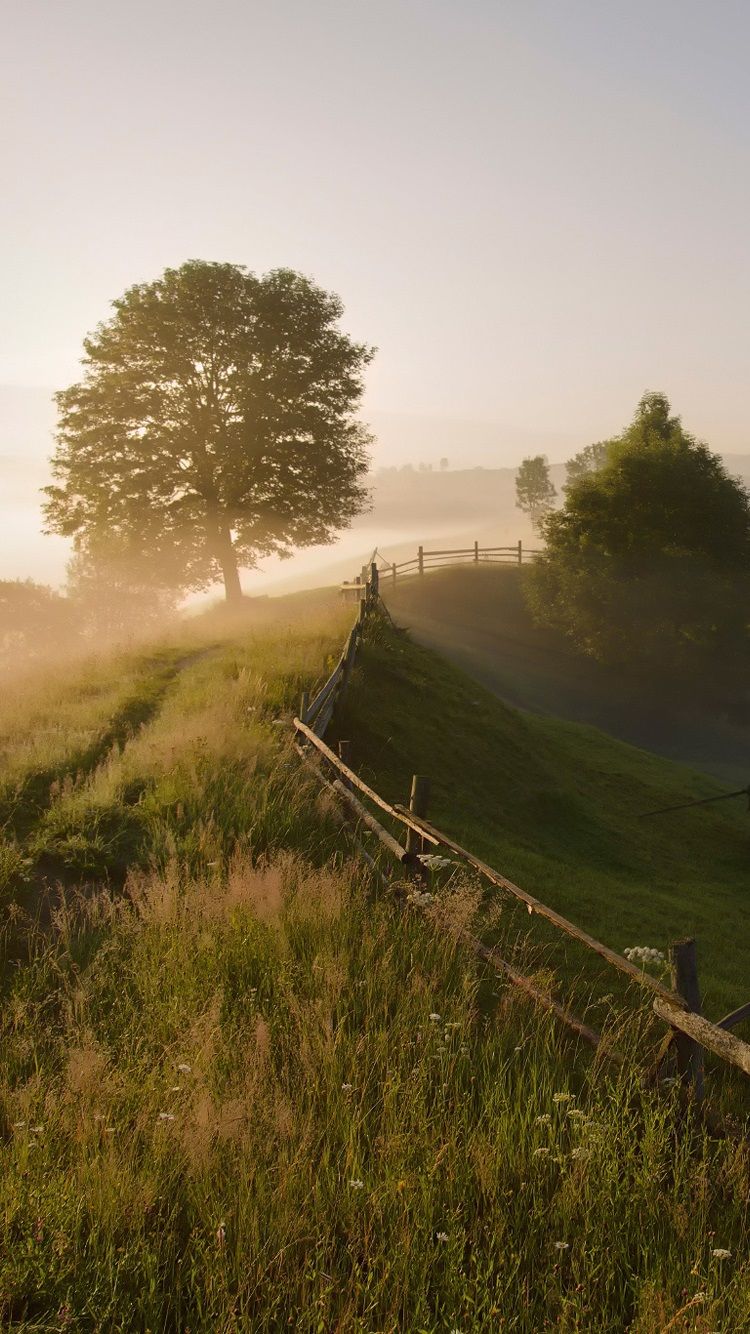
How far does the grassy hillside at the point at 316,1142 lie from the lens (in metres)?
3.34

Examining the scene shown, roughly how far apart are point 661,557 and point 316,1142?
39921 mm

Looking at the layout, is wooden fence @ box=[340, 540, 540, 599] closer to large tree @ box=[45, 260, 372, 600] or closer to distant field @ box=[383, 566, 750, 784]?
distant field @ box=[383, 566, 750, 784]

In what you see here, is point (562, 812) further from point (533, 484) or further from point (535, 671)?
point (533, 484)

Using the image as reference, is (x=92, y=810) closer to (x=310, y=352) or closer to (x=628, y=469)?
(x=310, y=352)

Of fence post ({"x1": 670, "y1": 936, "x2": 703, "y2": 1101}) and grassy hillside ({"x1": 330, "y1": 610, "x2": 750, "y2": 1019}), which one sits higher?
fence post ({"x1": 670, "y1": 936, "x2": 703, "y2": 1101})

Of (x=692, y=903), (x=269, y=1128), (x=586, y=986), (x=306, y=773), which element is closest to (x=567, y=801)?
(x=692, y=903)

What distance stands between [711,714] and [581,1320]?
4133cm

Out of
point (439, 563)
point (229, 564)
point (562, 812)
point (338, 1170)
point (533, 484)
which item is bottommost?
point (562, 812)

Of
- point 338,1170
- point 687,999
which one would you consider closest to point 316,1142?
point 338,1170

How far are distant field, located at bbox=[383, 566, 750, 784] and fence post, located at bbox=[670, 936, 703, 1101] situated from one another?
28.2 m

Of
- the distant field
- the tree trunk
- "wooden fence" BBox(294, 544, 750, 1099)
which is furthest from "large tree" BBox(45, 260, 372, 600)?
"wooden fence" BBox(294, 544, 750, 1099)

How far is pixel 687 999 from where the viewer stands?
4.77m

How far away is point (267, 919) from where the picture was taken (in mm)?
6508

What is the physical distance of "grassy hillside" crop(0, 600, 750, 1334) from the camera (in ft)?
10.9
